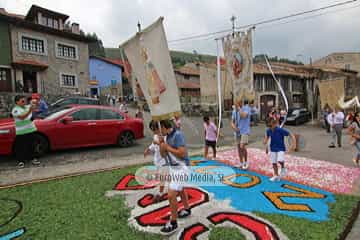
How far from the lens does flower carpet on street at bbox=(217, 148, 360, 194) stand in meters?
4.80

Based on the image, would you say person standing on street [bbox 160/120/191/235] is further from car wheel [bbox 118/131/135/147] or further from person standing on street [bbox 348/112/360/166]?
car wheel [bbox 118/131/135/147]

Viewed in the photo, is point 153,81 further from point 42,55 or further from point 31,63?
point 42,55

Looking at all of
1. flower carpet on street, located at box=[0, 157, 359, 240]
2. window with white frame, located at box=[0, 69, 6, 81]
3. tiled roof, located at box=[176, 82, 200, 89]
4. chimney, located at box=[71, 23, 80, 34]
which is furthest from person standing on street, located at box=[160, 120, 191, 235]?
tiled roof, located at box=[176, 82, 200, 89]

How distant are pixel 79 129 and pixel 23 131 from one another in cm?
173

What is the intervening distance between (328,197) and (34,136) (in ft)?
23.5

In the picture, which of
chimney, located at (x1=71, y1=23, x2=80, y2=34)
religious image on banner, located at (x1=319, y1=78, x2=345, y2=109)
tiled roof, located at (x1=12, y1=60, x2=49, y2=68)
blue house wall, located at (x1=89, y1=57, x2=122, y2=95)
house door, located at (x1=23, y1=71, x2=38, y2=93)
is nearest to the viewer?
religious image on banner, located at (x1=319, y1=78, x2=345, y2=109)

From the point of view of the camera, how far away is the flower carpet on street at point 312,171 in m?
4.80

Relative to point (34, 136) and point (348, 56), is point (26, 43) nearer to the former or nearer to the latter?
point (34, 136)

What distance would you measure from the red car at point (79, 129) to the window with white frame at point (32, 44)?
50.5 feet

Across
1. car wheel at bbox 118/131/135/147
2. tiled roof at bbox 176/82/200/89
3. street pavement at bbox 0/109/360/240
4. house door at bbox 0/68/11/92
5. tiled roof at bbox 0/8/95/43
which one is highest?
tiled roof at bbox 0/8/95/43

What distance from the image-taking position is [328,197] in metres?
4.10

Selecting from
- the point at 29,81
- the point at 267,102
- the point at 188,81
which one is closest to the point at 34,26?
the point at 29,81

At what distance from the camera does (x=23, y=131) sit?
587 cm

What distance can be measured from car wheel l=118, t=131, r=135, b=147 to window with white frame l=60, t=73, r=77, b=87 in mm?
15799
